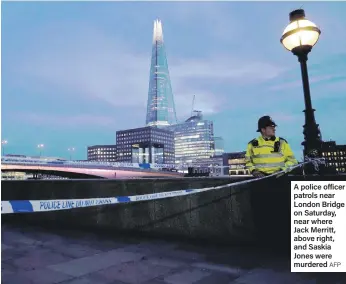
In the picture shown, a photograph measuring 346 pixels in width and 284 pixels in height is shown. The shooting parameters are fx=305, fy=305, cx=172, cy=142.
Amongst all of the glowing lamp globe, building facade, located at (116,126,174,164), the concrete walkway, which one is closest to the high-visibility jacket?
the concrete walkway

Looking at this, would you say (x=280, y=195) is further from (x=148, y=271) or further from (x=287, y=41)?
(x=287, y=41)

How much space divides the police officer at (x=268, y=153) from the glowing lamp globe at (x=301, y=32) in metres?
1.71

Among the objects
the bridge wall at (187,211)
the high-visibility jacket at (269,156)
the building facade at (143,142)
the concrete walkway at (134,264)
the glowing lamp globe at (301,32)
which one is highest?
the building facade at (143,142)

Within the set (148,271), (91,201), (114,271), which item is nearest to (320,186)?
(148,271)

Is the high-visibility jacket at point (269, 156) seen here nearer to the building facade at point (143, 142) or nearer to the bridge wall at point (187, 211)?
the bridge wall at point (187, 211)

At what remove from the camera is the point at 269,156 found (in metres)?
4.74

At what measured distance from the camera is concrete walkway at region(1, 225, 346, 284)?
13.4 ft

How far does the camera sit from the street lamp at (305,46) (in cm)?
508

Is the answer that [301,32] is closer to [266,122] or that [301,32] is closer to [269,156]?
[266,122]

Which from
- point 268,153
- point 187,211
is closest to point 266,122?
point 268,153

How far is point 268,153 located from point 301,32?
2345 millimetres

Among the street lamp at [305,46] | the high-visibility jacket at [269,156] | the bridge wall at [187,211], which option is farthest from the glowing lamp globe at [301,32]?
the bridge wall at [187,211]

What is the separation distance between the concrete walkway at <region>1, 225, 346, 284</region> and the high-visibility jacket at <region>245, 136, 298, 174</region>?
1.47 meters

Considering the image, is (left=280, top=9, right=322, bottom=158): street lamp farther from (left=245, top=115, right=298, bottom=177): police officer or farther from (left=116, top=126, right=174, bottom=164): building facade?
(left=116, top=126, right=174, bottom=164): building facade
